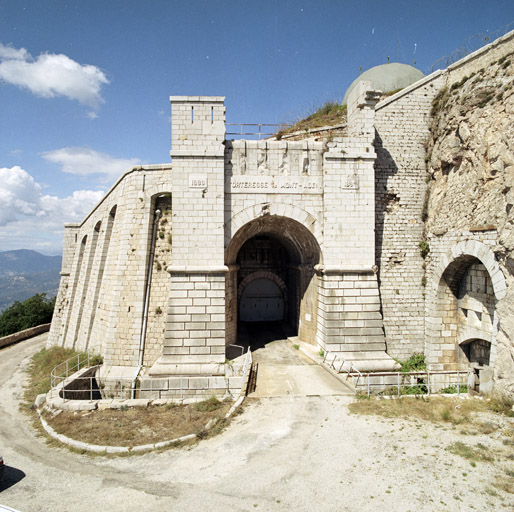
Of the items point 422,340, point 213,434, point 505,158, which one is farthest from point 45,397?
point 505,158

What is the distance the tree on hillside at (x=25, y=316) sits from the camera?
30.4 meters

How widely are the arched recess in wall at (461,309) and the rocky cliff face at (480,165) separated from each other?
112cm

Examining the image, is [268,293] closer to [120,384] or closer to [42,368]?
[120,384]

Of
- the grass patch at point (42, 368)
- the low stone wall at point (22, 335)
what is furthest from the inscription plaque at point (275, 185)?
the low stone wall at point (22, 335)

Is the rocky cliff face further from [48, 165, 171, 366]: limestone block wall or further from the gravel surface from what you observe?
[48, 165, 171, 366]: limestone block wall

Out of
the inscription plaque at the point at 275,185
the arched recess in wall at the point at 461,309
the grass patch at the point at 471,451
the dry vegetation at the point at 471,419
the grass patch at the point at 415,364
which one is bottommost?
the grass patch at the point at 471,451

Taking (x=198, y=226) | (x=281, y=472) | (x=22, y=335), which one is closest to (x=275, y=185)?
(x=198, y=226)

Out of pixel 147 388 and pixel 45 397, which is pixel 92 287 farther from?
pixel 147 388

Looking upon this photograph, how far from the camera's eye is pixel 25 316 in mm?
30984

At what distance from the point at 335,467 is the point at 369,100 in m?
13.2

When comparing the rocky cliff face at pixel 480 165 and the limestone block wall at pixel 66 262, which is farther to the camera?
the limestone block wall at pixel 66 262

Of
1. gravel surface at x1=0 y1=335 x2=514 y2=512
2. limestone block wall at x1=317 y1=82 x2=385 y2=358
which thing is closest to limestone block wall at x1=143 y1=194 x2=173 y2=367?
gravel surface at x1=0 y1=335 x2=514 y2=512

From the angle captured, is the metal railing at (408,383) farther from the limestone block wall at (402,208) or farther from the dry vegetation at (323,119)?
the dry vegetation at (323,119)

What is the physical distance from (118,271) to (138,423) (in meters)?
7.73
